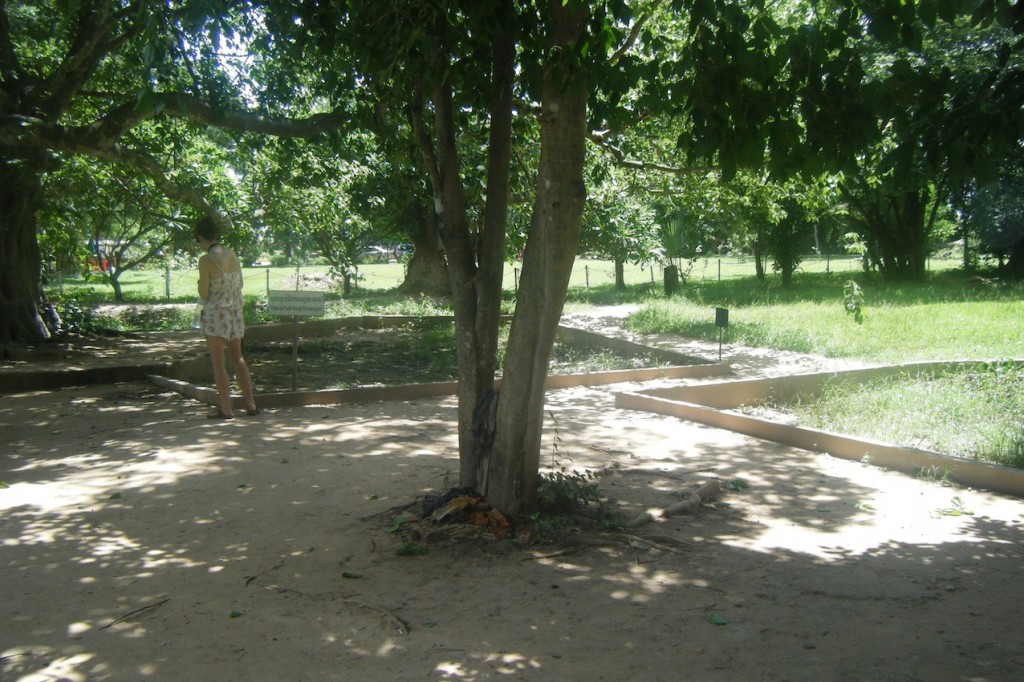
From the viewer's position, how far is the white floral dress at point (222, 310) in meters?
9.39

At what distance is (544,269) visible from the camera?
19.1ft

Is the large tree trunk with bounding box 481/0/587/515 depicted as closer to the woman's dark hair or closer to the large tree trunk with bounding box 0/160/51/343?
the woman's dark hair

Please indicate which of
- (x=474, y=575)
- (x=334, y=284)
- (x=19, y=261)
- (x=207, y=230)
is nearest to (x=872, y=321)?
(x=207, y=230)

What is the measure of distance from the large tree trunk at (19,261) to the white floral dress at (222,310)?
20.2 ft

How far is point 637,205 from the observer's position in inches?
856

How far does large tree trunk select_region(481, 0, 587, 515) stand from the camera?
5.78m

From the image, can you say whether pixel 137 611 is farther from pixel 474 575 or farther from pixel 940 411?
pixel 940 411

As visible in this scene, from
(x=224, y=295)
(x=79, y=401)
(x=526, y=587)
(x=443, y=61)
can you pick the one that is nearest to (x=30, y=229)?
(x=79, y=401)

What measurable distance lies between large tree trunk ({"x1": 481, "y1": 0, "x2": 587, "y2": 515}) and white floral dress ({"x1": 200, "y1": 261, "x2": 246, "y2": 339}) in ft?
14.2

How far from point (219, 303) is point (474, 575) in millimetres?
5146

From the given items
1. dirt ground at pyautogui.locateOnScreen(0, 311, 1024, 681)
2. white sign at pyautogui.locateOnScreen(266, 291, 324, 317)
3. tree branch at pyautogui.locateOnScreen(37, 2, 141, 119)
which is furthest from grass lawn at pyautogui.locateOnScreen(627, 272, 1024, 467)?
tree branch at pyautogui.locateOnScreen(37, 2, 141, 119)

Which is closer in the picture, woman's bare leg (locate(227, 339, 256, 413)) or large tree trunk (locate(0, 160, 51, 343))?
woman's bare leg (locate(227, 339, 256, 413))

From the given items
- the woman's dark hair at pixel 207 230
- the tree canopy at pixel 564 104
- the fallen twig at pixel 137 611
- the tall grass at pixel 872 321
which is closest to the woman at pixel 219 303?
the woman's dark hair at pixel 207 230

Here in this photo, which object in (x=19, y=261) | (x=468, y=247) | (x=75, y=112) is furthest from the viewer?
(x=75, y=112)
